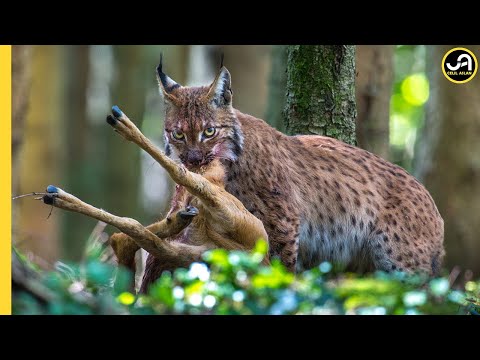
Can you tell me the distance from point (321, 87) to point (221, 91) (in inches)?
54.7

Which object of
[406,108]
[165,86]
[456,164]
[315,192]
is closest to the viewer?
[165,86]

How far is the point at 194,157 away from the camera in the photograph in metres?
7.46

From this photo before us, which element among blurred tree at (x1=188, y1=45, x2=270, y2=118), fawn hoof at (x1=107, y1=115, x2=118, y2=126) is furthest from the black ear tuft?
blurred tree at (x1=188, y1=45, x2=270, y2=118)

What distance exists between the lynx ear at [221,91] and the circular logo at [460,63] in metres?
1.75

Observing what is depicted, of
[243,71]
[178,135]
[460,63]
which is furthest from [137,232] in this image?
[243,71]

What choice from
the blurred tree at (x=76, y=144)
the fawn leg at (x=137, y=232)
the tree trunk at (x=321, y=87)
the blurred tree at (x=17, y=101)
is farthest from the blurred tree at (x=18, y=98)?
the blurred tree at (x=76, y=144)

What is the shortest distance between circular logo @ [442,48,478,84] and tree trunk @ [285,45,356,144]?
153 centimetres

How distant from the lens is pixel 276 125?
402 inches

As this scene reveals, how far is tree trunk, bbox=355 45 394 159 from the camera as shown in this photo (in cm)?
1040

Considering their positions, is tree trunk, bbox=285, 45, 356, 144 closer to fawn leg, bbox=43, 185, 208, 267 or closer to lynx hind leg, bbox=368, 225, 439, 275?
lynx hind leg, bbox=368, 225, 439, 275

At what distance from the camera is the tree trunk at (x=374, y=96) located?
10398 mm

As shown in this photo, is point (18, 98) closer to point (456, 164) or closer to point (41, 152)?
point (41, 152)
